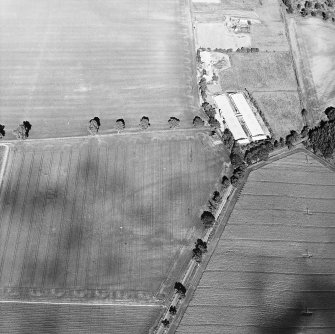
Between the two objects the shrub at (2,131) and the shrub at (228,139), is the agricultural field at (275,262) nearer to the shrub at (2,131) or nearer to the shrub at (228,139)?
the shrub at (228,139)

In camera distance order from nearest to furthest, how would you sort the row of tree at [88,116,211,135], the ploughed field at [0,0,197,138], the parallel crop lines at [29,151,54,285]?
the parallel crop lines at [29,151,54,285]
the row of tree at [88,116,211,135]
the ploughed field at [0,0,197,138]

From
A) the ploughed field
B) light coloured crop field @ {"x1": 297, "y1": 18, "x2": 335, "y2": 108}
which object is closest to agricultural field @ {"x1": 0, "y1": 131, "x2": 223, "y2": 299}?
the ploughed field

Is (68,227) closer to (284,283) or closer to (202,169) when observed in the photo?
(202,169)

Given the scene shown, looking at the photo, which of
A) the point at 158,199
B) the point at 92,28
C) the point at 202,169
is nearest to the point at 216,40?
the point at 92,28

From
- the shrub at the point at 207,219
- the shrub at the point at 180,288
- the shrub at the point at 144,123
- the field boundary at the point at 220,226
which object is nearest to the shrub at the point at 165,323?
the field boundary at the point at 220,226

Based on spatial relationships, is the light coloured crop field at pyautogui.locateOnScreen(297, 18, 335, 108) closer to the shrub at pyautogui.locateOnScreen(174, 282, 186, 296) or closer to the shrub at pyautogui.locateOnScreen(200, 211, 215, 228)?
the shrub at pyautogui.locateOnScreen(200, 211, 215, 228)

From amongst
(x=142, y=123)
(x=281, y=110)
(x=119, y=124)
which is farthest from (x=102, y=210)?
(x=281, y=110)
